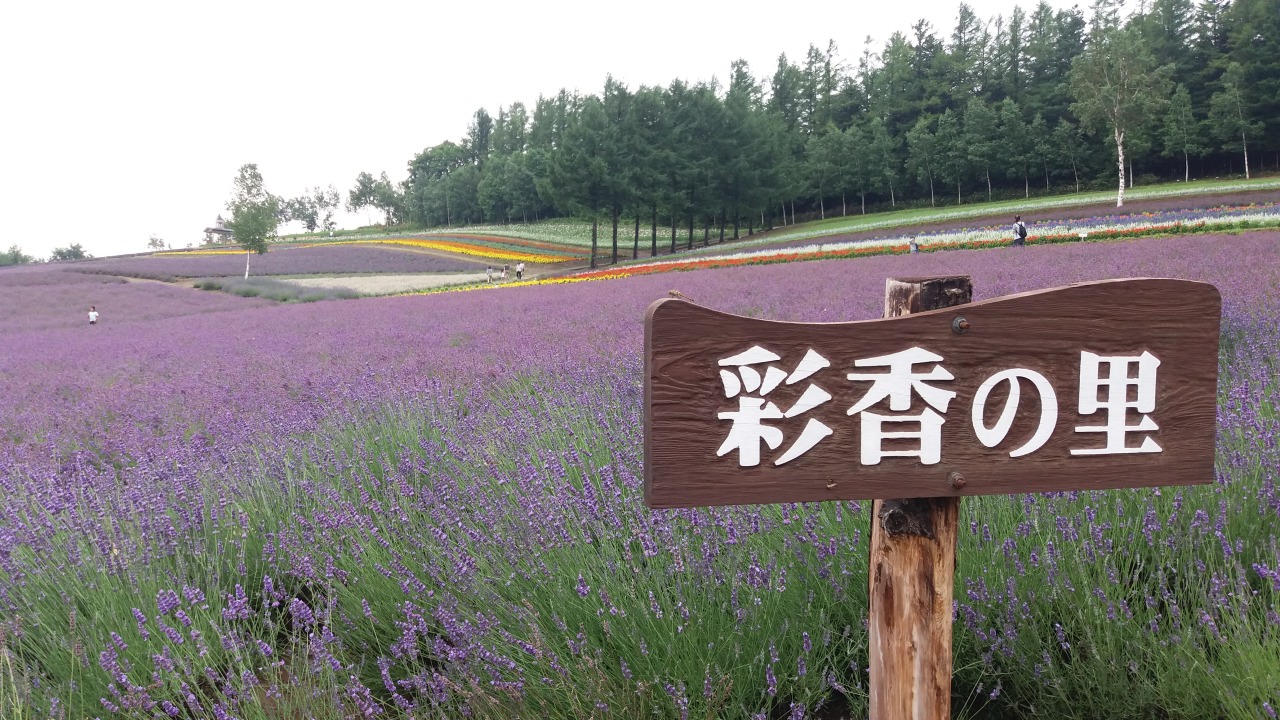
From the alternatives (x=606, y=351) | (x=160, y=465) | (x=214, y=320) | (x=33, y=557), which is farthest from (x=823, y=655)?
(x=214, y=320)

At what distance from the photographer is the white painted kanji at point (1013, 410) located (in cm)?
135

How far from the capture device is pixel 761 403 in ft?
4.24

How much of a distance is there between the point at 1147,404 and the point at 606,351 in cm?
437

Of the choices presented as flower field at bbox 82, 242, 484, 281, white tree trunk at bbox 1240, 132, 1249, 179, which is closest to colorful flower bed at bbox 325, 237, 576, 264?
flower field at bbox 82, 242, 484, 281

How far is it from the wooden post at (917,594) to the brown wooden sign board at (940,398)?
9 centimetres

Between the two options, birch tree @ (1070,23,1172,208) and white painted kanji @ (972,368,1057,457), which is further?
birch tree @ (1070,23,1172,208)

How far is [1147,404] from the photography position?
1407 mm

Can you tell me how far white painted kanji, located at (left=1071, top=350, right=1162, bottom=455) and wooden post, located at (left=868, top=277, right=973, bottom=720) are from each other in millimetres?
271

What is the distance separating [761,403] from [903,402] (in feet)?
0.91

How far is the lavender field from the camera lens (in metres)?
1.70

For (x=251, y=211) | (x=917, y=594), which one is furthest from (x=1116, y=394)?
(x=251, y=211)

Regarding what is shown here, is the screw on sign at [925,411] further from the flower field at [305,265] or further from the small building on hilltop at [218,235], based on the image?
the small building on hilltop at [218,235]

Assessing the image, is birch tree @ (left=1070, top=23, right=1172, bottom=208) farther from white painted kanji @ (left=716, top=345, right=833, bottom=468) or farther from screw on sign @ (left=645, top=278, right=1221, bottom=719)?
Result: white painted kanji @ (left=716, top=345, right=833, bottom=468)

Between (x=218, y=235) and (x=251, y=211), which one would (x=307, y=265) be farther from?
(x=218, y=235)
